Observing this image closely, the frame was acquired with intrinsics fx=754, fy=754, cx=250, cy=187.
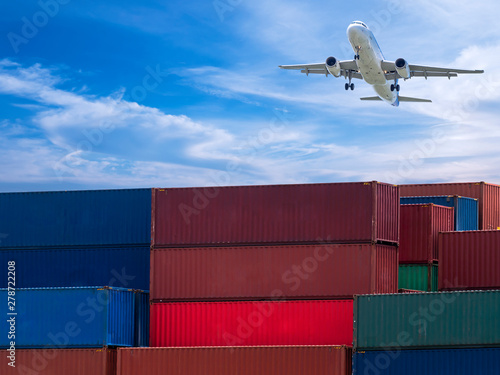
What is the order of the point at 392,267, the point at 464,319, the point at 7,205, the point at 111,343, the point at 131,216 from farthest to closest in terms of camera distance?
1. the point at 7,205
2. the point at 131,216
3. the point at 392,267
4. the point at 111,343
5. the point at 464,319

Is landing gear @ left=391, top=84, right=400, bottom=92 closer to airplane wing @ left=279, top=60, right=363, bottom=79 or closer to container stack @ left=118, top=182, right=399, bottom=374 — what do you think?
airplane wing @ left=279, top=60, right=363, bottom=79

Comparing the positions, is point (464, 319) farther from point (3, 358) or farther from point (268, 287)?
point (3, 358)

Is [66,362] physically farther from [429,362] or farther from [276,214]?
[429,362]

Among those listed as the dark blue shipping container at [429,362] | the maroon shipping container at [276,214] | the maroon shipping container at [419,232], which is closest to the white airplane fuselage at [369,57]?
the maroon shipping container at [419,232]

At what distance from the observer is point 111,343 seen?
27.6 m

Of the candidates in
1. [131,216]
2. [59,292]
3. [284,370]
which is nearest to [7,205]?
[131,216]

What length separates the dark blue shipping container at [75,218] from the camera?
32844mm

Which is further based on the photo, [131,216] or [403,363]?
[131,216]

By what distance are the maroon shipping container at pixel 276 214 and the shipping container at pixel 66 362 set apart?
539 centimetres

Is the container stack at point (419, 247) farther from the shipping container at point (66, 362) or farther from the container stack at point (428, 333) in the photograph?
the shipping container at point (66, 362)

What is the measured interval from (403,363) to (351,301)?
399 centimetres

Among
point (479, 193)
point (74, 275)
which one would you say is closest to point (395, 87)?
point (479, 193)

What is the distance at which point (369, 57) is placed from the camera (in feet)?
162

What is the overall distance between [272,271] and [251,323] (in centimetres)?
217
